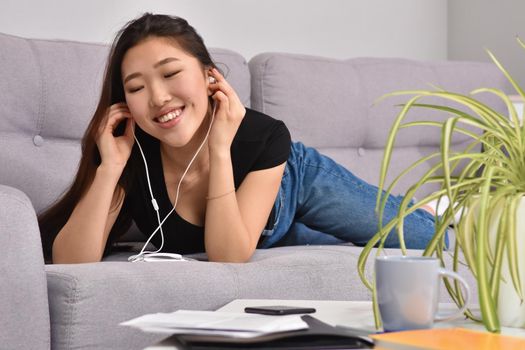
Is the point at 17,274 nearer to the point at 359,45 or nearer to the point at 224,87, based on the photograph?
the point at 224,87

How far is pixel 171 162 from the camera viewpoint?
211 centimetres

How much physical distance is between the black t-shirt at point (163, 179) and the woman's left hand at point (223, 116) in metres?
0.10

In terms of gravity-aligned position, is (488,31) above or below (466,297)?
above

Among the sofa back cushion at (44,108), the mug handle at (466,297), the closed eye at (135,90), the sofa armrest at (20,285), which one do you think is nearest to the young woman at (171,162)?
the closed eye at (135,90)

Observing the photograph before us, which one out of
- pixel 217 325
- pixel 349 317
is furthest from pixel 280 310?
pixel 217 325

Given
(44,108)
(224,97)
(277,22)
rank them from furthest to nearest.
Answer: (277,22) < (44,108) < (224,97)

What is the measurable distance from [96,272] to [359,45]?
2743 millimetres

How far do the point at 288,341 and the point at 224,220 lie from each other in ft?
3.32

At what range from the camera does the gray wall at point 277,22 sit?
10.3 feet

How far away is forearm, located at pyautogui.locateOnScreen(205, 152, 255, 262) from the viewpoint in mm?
1889

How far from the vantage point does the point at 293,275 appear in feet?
5.64

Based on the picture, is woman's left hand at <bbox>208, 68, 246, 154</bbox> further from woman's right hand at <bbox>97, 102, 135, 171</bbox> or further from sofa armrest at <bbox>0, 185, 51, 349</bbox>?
sofa armrest at <bbox>0, 185, 51, 349</bbox>

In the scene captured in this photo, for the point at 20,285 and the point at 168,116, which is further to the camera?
the point at 168,116

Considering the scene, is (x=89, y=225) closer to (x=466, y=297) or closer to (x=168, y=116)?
(x=168, y=116)
